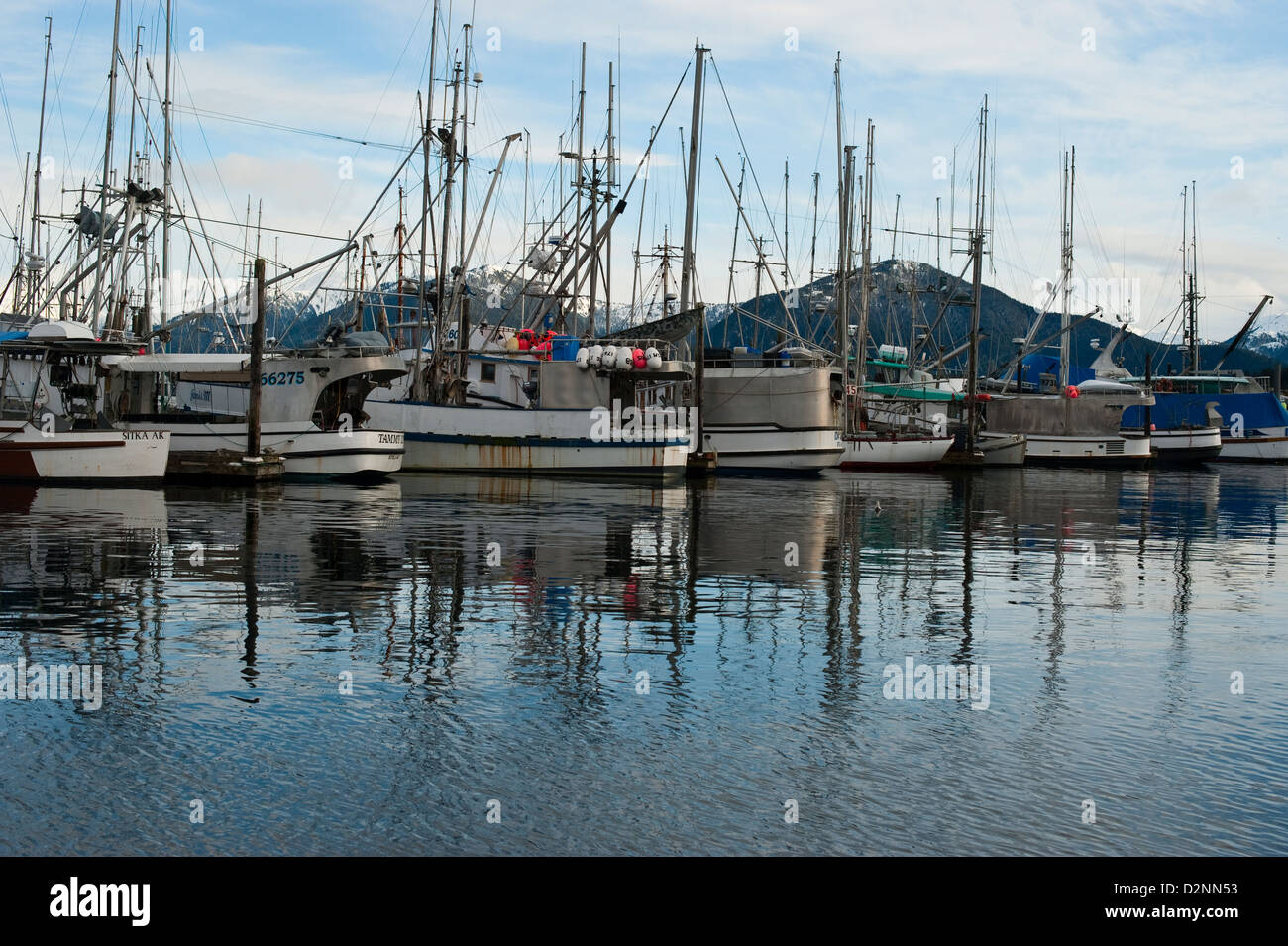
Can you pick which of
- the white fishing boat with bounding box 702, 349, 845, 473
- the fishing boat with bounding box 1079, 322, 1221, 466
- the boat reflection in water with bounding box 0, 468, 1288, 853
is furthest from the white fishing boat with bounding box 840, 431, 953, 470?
the boat reflection in water with bounding box 0, 468, 1288, 853

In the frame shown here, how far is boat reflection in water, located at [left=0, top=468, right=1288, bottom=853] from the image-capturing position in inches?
303

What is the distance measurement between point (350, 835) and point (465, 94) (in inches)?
1620

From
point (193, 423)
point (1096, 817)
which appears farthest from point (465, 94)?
point (1096, 817)

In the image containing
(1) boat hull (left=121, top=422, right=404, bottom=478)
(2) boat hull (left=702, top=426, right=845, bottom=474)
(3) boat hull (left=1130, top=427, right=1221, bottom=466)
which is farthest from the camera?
(3) boat hull (left=1130, top=427, right=1221, bottom=466)

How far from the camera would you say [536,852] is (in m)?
7.20

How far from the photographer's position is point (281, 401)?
40188 mm

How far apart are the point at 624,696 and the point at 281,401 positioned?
31754 millimetres

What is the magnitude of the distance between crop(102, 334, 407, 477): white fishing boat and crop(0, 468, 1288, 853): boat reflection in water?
14919mm

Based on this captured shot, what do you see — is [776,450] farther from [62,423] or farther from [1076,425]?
[62,423]

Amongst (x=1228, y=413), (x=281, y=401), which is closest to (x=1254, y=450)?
(x=1228, y=413)

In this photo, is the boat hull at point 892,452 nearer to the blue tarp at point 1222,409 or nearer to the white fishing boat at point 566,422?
the white fishing boat at point 566,422

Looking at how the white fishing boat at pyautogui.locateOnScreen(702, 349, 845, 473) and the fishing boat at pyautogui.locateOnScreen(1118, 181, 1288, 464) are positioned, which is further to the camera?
the fishing boat at pyautogui.locateOnScreen(1118, 181, 1288, 464)

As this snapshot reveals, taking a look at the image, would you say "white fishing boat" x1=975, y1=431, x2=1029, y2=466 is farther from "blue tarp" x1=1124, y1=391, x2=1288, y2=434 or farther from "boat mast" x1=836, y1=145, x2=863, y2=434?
"blue tarp" x1=1124, y1=391, x2=1288, y2=434

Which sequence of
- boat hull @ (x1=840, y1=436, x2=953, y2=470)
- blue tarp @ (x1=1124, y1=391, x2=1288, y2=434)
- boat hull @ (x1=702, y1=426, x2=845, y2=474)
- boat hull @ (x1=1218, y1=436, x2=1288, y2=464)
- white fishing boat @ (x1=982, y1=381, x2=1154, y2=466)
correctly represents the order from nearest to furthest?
boat hull @ (x1=702, y1=426, x2=845, y2=474)
boat hull @ (x1=840, y1=436, x2=953, y2=470)
white fishing boat @ (x1=982, y1=381, x2=1154, y2=466)
boat hull @ (x1=1218, y1=436, x2=1288, y2=464)
blue tarp @ (x1=1124, y1=391, x2=1288, y2=434)
